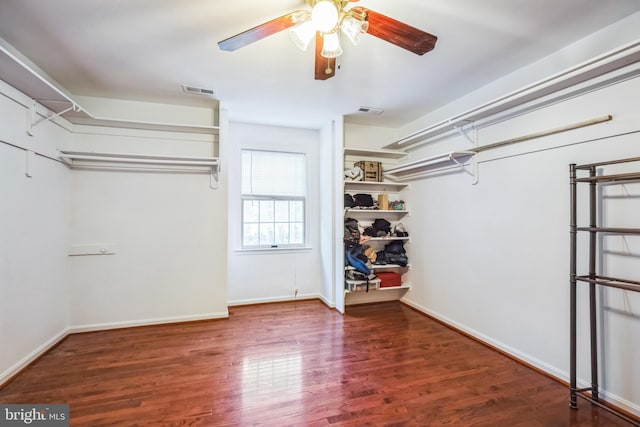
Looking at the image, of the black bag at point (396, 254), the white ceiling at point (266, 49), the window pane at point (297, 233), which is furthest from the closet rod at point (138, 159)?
the black bag at point (396, 254)

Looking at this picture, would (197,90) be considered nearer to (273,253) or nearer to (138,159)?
(138,159)

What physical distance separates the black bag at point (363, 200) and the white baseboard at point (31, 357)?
3603 mm

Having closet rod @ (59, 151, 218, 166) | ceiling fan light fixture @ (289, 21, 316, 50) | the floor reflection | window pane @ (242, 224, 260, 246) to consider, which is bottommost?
the floor reflection

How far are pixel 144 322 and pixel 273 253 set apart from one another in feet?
5.77

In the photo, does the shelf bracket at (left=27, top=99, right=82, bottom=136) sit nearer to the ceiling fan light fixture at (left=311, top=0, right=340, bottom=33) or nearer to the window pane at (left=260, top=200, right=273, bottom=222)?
the window pane at (left=260, top=200, right=273, bottom=222)

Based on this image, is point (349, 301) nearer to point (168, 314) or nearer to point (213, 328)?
point (213, 328)

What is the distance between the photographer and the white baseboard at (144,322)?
3.18 m

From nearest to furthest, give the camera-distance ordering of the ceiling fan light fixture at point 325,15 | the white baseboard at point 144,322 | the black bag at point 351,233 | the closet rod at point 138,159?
the ceiling fan light fixture at point 325,15
the closet rod at point 138,159
the white baseboard at point 144,322
the black bag at point 351,233

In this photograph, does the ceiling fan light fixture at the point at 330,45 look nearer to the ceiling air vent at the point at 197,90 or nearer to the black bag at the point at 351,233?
the ceiling air vent at the point at 197,90

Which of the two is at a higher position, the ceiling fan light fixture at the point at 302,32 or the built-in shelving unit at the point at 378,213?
the ceiling fan light fixture at the point at 302,32

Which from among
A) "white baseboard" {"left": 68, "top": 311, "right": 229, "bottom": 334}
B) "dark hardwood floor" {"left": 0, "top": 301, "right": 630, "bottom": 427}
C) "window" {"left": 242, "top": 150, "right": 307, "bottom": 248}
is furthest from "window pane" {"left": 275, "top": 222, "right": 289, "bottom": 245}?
"dark hardwood floor" {"left": 0, "top": 301, "right": 630, "bottom": 427}

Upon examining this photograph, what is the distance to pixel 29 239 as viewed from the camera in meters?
2.49

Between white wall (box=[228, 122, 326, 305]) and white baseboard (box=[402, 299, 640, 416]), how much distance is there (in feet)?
5.62

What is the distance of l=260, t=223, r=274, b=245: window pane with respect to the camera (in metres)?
4.21
